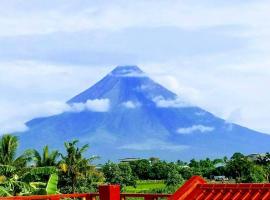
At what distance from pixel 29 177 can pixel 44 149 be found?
380 inches

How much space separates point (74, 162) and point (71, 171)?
755mm

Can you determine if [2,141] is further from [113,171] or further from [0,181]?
[113,171]

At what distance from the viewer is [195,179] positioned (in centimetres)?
385

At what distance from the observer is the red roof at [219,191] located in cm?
360

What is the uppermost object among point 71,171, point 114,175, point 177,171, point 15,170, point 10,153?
point 177,171

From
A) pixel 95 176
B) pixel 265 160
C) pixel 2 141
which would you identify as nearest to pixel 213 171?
pixel 265 160

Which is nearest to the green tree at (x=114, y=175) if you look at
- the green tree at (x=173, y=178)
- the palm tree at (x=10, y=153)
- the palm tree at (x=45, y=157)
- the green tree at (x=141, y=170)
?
the green tree at (x=173, y=178)

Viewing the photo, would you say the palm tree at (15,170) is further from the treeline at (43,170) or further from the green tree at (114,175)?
the green tree at (114,175)

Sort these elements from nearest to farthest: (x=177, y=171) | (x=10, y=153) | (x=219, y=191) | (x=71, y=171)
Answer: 1. (x=219, y=191)
2. (x=10, y=153)
3. (x=71, y=171)
4. (x=177, y=171)

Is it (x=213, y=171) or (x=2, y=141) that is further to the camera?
(x=213, y=171)

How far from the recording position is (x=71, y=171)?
130ft

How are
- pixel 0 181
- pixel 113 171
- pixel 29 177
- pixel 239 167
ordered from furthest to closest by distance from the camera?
pixel 239 167 → pixel 113 171 → pixel 29 177 → pixel 0 181

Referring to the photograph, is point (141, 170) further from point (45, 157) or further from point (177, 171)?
point (45, 157)

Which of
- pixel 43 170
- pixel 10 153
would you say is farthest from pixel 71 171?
pixel 43 170
